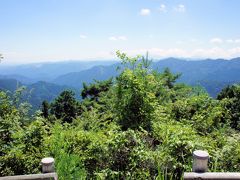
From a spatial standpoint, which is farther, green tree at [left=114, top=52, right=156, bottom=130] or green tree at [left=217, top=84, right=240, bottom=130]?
green tree at [left=217, top=84, right=240, bottom=130]

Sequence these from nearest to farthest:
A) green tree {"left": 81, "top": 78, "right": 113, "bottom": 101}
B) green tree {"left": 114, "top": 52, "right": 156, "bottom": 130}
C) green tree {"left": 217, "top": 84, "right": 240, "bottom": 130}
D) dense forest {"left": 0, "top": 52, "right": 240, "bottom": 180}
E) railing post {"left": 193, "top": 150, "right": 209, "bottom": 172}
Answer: railing post {"left": 193, "top": 150, "right": 209, "bottom": 172} → dense forest {"left": 0, "top": 52, "right": 240, "bottom": 180} → green tree {"left": 114, "top": 52, "right": 156, "bottom": 130} → green tree {"left": 217, "top": 84, "right": 240, "bottom": 130} → green tree {"left": 81, "top": 78, "right": 113, "bottom": 101}

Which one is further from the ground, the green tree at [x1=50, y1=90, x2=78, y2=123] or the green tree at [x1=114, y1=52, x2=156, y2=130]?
the green tree at [x1=114, y1=52, x2=156, y2=130]

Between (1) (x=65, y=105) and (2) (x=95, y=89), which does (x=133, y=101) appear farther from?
(1) (x=65, y=105)

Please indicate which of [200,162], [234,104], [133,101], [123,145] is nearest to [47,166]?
[123,145]

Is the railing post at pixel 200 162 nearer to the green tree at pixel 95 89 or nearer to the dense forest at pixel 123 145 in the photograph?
the dense forest at pixel 123 145

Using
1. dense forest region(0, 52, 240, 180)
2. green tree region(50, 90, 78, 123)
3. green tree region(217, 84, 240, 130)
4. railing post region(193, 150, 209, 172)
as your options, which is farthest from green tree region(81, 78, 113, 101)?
railing post region(193, 150, 209, 172)

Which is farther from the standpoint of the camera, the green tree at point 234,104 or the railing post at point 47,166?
the green tree at point 234,104

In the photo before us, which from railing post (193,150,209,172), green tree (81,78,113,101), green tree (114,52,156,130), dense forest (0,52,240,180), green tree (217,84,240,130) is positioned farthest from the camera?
green tree (81,78,113,101)

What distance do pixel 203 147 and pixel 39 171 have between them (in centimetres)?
277

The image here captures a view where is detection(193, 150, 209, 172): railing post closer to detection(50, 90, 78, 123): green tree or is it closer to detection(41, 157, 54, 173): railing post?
Result: detection(41, 157, 54, 173): railing post

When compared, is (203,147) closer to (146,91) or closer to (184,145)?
(184,145)

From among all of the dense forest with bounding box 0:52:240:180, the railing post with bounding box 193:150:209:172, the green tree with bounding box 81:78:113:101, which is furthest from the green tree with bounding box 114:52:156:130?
the green tree with bounding box 81:78:113:101

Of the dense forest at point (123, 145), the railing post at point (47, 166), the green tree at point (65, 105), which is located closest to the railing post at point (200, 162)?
the dense forest at point (123, 145)

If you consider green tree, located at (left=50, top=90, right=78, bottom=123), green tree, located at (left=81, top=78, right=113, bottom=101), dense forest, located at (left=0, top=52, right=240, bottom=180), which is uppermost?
dense forest, located at (left=0, top=52, right=240, bottom=180)
